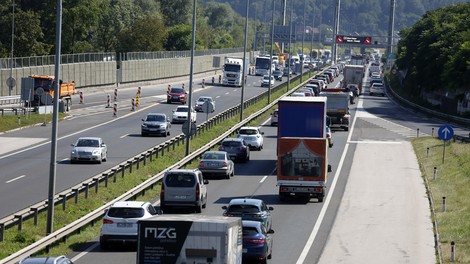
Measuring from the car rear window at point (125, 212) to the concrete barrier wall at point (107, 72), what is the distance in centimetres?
5942

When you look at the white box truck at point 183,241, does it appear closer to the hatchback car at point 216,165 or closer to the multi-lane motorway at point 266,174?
the multi-lane motorway at point 266,174

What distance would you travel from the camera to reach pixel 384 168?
5519 cm

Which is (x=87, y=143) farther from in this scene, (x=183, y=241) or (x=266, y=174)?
(x=183, y=241)

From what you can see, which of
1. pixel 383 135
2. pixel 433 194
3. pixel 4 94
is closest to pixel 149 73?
pixel 4 94

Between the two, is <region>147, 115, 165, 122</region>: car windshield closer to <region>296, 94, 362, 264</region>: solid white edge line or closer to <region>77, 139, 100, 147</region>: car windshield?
<region>296, 94, 362, 264</region>: solid white edge line

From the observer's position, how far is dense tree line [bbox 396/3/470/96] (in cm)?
10188

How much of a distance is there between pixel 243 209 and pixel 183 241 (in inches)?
418

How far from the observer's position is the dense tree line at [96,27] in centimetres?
10900

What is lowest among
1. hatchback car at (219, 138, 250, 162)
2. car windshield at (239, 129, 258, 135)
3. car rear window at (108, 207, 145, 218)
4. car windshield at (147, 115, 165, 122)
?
hatchback car at (219, 138, 250, 162)

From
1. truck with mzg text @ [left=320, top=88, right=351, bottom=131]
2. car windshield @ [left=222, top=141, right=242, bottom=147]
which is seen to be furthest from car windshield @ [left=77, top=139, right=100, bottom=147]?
truck with mzg text @ [left=320, top=88, right=351, bottom=131]

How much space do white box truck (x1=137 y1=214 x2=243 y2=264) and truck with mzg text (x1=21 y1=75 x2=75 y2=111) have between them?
47.0 meters

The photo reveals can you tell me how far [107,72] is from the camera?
366 ft

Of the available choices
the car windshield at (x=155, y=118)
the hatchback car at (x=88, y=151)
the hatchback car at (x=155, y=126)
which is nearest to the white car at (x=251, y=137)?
the hatchback car at (x=155, y=126)

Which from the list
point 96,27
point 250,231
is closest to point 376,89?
point 96,27
